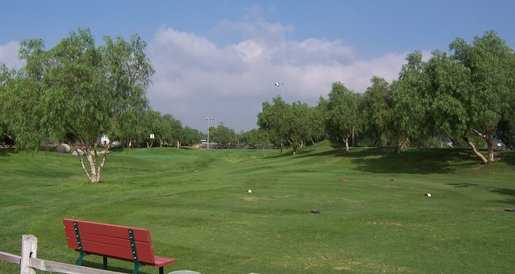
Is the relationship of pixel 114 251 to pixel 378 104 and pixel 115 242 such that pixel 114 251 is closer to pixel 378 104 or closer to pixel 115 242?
pixel 115 242

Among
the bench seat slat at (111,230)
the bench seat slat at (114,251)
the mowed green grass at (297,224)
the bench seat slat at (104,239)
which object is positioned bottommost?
the mowed green grass at (297,224)

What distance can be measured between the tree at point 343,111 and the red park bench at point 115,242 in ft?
193

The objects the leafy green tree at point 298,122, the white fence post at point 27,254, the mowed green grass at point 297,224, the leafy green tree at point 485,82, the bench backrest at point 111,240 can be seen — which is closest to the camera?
the white fence post at point 27,254

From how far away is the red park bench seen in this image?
28.5 ft

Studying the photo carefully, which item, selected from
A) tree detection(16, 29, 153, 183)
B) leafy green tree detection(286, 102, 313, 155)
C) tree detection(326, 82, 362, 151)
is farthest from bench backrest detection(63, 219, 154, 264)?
leafy green tree detection(286, 102, 313, 155)

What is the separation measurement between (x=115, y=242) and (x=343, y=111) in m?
60.4

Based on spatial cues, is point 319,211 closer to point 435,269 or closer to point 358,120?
point 435,269

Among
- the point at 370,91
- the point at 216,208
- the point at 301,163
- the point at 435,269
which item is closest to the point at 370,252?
the point at 435,269

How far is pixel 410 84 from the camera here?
4388cm

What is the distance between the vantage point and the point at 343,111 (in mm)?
68125

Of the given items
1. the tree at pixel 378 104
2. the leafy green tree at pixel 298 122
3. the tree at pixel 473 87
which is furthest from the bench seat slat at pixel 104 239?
the leafy green tree at pixel 298 122

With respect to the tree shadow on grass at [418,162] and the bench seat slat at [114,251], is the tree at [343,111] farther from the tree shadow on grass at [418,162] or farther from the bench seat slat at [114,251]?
the bench seat slat at [114,251]

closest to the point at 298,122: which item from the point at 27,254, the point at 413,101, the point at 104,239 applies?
the point at 413,101

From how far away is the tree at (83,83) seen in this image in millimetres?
28828
